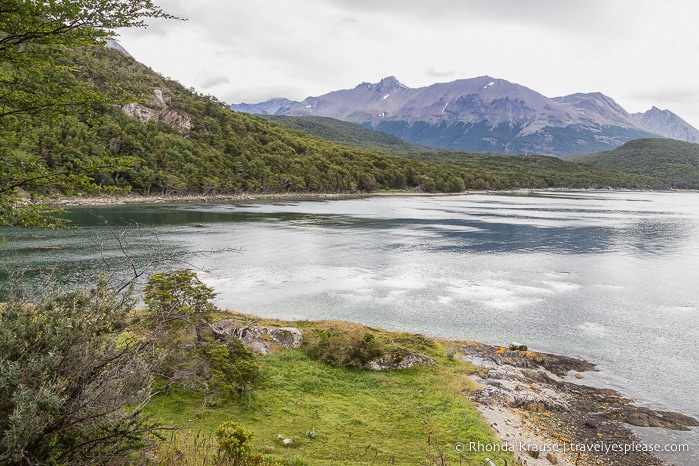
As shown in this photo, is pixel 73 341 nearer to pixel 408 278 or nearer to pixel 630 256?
pixel 408 278

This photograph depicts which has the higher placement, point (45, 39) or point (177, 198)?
point (45, 39)

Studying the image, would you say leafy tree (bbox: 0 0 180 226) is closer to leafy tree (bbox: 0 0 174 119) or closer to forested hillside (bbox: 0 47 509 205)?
leafy tree (bbox: 0 0 174 119)

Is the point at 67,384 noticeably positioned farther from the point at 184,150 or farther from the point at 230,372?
the point at 184,150

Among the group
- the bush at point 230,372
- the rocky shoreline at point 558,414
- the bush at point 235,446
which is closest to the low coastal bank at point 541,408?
the rocky shoreline at point 558,414

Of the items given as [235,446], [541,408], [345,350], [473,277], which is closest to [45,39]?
[235,446]

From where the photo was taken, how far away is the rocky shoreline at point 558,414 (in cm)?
1611

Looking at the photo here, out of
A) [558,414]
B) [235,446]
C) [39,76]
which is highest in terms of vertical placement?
[39,76]

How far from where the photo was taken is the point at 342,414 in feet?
54.7

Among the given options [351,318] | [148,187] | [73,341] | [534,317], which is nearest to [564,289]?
[534,317]

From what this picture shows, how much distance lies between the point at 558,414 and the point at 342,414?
10.3 metres

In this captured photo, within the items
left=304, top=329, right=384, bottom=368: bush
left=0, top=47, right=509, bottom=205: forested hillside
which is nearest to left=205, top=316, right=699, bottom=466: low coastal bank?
left=304, top=329, right=384, bottom=368: bush

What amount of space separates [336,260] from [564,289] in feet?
88.3

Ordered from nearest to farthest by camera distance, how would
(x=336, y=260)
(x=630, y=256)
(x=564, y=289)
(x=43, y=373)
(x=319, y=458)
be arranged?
1. (x=43, y=373)
2. (x=319, y=458)
3. (x=564, y=289)
4. (x=336, y=260)
5. (x=630, y=256)

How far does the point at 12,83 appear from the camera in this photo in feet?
31.6
